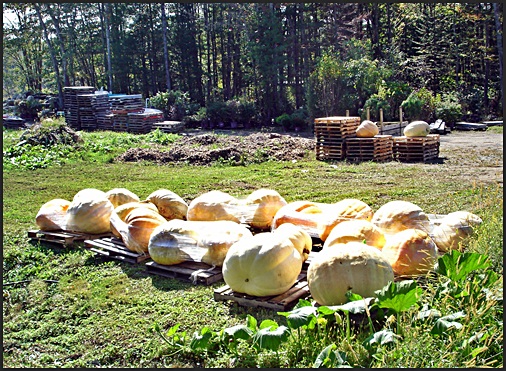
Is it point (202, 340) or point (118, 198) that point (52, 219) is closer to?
point (118, 198)

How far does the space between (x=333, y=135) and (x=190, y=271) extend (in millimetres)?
10200

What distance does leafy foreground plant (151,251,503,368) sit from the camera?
349cm

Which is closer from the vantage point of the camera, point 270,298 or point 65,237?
point 270,298

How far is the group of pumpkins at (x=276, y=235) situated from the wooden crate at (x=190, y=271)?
0.08 meters

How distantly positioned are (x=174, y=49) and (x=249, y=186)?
1232 inches

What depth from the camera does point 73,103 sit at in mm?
28688

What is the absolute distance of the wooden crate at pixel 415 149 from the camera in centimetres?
1460

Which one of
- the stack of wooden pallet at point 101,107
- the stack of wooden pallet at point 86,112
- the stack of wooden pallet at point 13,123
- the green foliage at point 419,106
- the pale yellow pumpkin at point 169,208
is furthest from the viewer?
the stack of wooden pallet at point 13,123

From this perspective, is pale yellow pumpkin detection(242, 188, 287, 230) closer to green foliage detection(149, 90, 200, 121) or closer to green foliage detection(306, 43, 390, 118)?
green foliage detection(306, 43, 390, 118)

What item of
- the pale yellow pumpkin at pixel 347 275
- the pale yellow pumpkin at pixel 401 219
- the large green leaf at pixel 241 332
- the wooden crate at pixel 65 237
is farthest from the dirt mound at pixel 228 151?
the large green leaf at pixel 241 332

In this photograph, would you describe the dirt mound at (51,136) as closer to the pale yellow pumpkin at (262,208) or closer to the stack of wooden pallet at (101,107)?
the stack of wooden pallet at (101,107)

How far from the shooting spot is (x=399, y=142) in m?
14.9

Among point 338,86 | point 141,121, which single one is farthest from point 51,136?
point 338,86

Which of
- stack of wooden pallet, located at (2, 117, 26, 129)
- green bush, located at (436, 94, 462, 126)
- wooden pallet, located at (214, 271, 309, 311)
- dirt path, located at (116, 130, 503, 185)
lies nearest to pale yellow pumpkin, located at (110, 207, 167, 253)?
→ wooden pallet, located at (214, 271, 309, 311)
